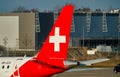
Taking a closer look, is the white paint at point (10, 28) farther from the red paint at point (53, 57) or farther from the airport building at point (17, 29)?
the red paint at point (53, 57)

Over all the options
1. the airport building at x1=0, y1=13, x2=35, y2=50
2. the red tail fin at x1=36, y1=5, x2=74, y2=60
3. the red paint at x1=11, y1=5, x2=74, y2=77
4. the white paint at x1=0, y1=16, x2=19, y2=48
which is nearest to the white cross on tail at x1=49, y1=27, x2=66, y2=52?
the red tail fin at x1=36, y1=5, x2=74, y2=60

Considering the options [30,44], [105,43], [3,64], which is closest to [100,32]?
[105,43]

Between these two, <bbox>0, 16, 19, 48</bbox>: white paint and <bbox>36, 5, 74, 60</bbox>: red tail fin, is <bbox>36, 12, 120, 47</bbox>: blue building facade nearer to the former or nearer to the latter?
<bbox>0, 16, 19, 48</bbox>: white paint

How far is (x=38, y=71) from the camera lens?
24.7 meters

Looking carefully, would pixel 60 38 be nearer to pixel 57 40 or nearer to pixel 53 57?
pixel 57 40

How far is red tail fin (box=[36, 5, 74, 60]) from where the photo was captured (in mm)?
24391

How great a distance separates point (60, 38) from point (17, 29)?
10207cm

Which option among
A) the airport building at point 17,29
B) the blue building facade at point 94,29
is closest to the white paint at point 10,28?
the airport building at point 17,29

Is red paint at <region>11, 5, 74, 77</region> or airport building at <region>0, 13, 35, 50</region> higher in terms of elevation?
airport building at <region>0, 13, 35, 50</region>

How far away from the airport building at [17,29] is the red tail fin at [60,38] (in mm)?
99221

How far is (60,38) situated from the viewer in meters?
24.5

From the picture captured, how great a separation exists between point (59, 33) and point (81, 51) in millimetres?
80719

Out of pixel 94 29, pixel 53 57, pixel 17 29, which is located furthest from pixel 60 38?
pixel 94 29

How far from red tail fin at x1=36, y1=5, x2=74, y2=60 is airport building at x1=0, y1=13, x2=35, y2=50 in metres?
99.2
